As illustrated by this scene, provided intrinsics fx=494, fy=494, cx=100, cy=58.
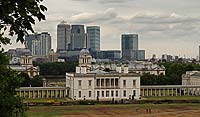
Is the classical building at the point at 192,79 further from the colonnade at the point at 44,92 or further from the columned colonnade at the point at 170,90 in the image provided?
the colonnade at the point at 44,92

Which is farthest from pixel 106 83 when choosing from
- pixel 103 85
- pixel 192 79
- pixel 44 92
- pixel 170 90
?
pixel 192 79

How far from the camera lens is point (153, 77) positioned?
100062 mm

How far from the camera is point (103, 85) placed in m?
81.1

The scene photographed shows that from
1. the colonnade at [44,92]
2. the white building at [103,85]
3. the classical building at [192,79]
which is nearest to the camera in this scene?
the white building at [103,85]

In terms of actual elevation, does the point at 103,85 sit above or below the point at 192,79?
below

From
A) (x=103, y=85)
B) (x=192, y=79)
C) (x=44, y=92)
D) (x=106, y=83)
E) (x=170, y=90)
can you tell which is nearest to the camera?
(x=103, y=85)

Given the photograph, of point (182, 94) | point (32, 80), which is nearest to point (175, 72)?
point (182, 94)

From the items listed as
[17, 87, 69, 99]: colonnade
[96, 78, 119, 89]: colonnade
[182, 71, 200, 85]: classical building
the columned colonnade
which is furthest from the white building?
[182, 71, 200, 85]: classical building

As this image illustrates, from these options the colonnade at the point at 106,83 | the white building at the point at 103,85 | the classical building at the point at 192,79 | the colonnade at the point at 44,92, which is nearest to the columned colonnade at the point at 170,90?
the white building at the point at 103,85

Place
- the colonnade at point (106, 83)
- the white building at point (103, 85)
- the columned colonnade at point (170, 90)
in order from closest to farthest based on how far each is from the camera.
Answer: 1. the white building at point (103, 85)
2. the colonnade at point (106, 83)
3. the columned colonnade at point (170, 90)

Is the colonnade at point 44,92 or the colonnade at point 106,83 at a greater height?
the colonnade at point 106,83

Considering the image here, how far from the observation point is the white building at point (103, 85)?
80250mm

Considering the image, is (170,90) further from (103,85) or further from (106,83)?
(103,85)

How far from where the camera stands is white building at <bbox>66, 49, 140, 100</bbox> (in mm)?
80250
